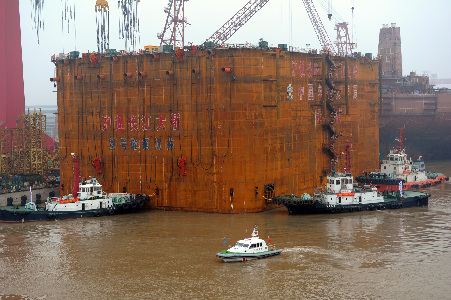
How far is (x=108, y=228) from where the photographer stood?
4291 centimetres

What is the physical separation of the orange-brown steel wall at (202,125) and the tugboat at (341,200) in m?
3.08

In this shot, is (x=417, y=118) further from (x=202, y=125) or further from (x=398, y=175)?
(x=202, y=125)

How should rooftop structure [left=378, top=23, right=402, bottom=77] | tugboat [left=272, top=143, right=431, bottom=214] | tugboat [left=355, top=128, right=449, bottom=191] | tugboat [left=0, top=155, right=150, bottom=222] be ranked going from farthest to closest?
rooftop structure [left=378, top=23, right=402, bottom=77] → tugboat [left=355, top=128, right=449, bottom=191] → tugboat [left=272, top=143, right=431, bottom=214] → tugboat [left=0, top=155, right=150, bottom=222]

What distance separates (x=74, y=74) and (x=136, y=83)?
21.8 ft

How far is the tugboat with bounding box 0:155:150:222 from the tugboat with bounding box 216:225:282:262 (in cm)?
1628

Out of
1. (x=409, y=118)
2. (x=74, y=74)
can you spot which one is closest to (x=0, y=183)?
(x=74, y=74)

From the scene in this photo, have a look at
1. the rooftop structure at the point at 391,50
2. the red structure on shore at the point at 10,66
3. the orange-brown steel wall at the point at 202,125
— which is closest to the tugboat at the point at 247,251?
the orange-brown steel wall at the point at 202,125

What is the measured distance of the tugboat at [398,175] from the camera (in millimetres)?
57125

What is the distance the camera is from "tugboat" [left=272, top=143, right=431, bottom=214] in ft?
152

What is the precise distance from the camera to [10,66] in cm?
6762

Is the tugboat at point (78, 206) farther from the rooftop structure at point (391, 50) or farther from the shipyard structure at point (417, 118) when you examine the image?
the rooftop structure at point (391, 50)

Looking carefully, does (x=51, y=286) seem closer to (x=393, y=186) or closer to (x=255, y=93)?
(x=255, y=93)

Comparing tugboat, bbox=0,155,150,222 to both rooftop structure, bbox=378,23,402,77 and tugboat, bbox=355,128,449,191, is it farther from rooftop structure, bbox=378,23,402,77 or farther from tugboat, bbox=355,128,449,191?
rooftop structure, bbox=378,23,402,77

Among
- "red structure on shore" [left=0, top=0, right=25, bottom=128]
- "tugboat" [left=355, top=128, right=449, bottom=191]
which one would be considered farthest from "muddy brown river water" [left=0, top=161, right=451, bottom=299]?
"red structure on shore" [left=0, top=0, right=25, bottom=128]
